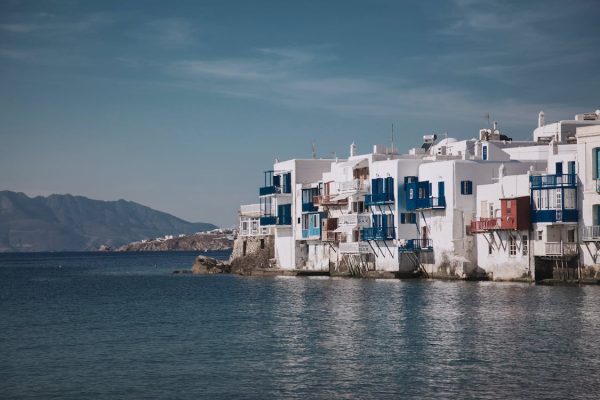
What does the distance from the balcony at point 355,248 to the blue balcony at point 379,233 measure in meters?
0.70

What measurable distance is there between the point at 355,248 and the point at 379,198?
533 cm

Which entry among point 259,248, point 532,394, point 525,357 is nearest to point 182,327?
point 525,357

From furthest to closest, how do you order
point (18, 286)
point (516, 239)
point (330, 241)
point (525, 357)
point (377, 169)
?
1. point (18, 286)
2. point (330, 241)
3. point (377, 169)
4. point (516, 239)
5. point (525, 357)

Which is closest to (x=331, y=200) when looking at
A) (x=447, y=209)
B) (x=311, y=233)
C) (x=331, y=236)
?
(x=331, y=236)

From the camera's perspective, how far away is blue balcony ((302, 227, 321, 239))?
88363 mm

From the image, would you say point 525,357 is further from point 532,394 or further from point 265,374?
point 265,374

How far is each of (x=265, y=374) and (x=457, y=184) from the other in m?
41.6

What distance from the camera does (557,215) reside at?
64.4 meters

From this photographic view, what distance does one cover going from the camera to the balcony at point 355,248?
80812 millimetres

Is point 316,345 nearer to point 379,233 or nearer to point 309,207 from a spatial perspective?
point 379,233

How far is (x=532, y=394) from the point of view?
1163 inches

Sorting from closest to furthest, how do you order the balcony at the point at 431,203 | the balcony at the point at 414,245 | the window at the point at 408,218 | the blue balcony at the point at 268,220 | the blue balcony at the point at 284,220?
the balcony at the point at 431,203 → the balcony at the point at 414,245 → the window at the point at 408,218 → the blue balcony at the point at 284,220 → the blue balcony at the point at 268,220

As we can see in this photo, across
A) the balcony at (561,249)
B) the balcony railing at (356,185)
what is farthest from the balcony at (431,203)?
the balcony at (561,249)

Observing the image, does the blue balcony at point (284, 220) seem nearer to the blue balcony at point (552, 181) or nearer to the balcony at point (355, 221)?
the balcony at point (355, 221)
